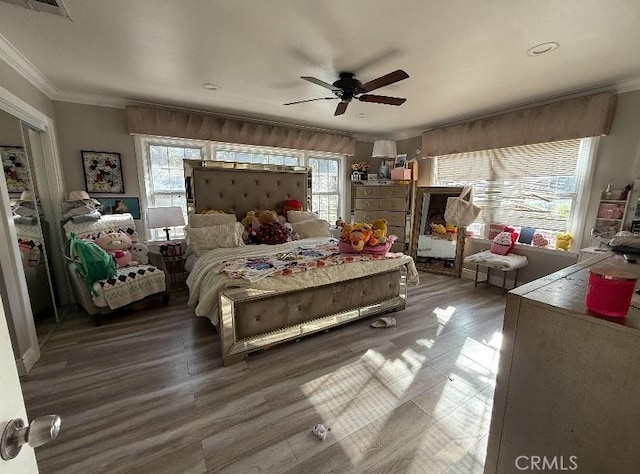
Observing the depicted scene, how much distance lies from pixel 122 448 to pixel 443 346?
2.26 metres

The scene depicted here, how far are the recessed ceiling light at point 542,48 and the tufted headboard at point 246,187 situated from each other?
9.19 ft

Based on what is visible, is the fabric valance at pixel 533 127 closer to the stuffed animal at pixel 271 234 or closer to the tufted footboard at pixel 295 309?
the tufted footboard at pixel 295 309

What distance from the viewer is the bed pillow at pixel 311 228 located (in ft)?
11.7

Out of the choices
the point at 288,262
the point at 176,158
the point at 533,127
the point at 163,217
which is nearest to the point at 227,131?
the point at 176,158

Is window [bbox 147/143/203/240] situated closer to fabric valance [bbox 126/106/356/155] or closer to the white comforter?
fabric valance [bbox 126/106/356/155]

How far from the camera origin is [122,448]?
4.44 feet

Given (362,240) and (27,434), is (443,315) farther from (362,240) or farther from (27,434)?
(27,434)

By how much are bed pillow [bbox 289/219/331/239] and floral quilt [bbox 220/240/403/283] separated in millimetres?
666

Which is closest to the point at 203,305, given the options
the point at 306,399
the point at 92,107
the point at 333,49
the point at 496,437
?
the point at 306,399

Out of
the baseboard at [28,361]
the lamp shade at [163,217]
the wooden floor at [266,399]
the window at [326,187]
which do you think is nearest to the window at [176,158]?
the window at [326,187]

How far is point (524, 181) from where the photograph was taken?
3.49m

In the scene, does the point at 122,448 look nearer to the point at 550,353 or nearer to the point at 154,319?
the point at 154,319

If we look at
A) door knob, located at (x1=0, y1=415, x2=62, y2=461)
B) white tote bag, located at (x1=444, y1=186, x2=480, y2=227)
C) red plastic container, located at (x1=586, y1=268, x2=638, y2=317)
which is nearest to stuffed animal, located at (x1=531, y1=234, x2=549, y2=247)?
white tote bag, located at (x1=444, y1=186, x2=480, y2=227)

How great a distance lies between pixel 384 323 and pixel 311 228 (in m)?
1.57
